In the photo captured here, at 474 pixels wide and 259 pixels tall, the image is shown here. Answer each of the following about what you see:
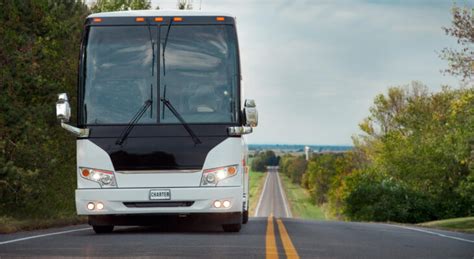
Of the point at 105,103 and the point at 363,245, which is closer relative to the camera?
the point at 363,245

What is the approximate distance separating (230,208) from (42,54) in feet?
43.1

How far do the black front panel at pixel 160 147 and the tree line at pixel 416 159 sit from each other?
84.2 ft

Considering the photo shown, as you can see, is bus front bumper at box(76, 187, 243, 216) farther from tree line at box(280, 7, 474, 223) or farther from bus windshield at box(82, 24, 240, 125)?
tree line at box(280, 7, 474, 223)

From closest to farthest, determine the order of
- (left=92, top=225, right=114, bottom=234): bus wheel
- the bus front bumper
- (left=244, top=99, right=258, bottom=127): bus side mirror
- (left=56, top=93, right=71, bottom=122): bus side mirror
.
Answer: (left=56, top=93, right=71, bottom=122): bus side mirror
(left=244, top=99, right=258, bottom=127): bus side mirror
the bus front bumper
(left=92, top=225, right=114, bottom=234): bus wheel

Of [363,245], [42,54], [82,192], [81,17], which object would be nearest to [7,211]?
[42,54]

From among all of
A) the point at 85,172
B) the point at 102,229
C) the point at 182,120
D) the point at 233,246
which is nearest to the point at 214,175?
the point at 182,120

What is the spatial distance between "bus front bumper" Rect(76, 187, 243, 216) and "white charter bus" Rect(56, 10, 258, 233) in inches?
0.6

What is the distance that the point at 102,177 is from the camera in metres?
14.7

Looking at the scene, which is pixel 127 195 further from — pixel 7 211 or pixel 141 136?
pixel 7 211

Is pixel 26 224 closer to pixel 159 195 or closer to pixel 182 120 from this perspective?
pixel 159 195

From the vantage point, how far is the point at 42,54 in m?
26.3

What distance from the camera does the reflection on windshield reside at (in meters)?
14.9

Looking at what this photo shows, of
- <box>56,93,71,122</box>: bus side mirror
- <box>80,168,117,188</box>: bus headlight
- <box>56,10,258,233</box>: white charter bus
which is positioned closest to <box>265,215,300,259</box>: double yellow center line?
<box>56,10,258,233</box>: white charter bus

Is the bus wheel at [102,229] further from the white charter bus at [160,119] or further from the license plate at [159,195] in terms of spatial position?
the license plate at [159,195]
